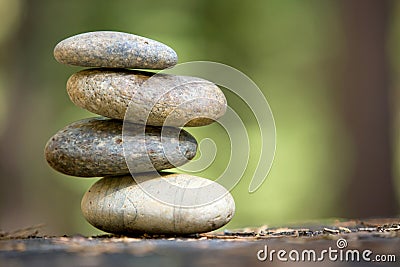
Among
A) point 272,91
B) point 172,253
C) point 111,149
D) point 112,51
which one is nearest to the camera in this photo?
point 172,253

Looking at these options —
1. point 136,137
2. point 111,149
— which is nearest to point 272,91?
point 136,137

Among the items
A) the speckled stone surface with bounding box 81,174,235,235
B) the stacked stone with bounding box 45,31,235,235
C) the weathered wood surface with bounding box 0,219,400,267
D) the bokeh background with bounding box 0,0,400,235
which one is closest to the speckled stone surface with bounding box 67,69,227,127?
the stacked stone with bounding box 45,31,235,235

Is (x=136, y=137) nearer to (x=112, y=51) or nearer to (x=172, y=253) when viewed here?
(x=112, y=51)

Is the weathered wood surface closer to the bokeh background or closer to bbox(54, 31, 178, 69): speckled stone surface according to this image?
bbox(54, 31, 178, 69): speckled stone surface

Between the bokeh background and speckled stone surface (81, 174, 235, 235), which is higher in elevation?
the bokeh background

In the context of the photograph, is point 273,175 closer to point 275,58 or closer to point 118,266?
point 275,58

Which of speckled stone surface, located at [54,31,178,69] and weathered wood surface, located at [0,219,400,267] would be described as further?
speckled stone surface, located at [54,31,178,69]
